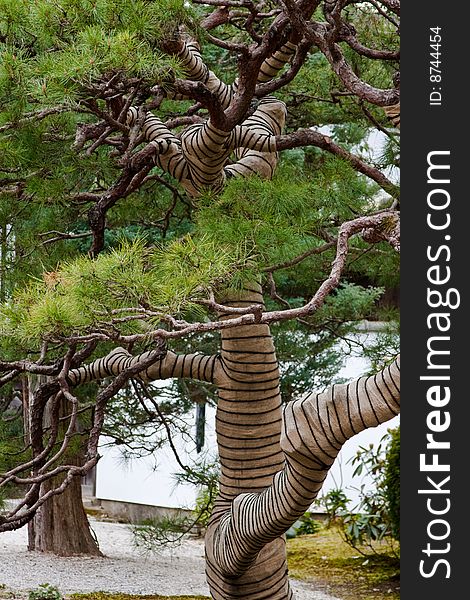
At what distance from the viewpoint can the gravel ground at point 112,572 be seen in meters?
3.92

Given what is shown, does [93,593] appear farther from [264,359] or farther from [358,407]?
[358,407]

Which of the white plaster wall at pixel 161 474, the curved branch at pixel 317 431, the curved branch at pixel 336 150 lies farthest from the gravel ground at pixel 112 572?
the curved branch at pixel 336 150

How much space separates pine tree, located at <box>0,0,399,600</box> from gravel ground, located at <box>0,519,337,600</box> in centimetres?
67

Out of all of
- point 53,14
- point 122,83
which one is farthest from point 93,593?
point 53,14

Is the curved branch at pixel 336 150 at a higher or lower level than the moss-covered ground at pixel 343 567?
higher

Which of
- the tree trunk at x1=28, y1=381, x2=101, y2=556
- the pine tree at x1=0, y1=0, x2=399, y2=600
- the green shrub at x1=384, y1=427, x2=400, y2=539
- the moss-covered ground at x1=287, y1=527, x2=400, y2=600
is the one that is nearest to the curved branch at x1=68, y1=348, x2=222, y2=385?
the pine tree at x1=0, y1=0, x2=399, y2=600

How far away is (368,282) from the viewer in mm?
6117

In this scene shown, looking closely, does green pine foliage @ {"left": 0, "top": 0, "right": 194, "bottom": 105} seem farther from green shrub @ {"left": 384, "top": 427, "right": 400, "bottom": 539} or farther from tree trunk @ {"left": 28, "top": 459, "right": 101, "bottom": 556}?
green shrub @ {"left": 384, "top": 427, "right": 400, "bottom": 539}

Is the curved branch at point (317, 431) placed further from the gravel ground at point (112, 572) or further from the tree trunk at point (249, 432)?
the gravel ground at point (112, 572)

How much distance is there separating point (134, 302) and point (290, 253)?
0.50m

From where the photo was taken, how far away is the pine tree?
1896 millimetres

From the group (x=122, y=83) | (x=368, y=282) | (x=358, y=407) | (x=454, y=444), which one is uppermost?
(x=368, y=282)

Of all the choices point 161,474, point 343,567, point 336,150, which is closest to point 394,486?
point 343,567

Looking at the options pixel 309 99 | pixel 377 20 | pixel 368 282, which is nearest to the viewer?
pixel 377 20
